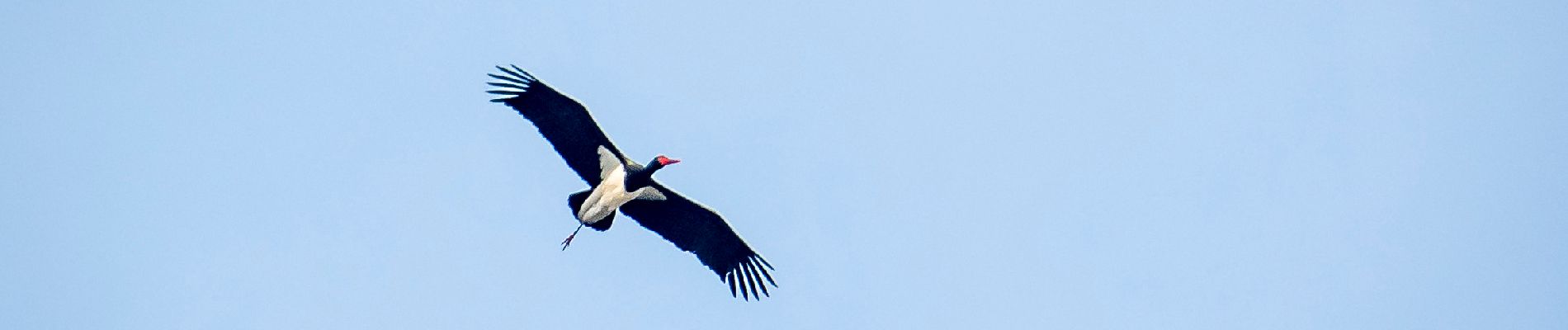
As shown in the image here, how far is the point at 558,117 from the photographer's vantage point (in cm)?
2448

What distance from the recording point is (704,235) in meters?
26.2

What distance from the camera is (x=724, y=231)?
26062 millimetres

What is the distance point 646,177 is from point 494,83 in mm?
2318

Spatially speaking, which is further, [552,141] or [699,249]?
[699,249]

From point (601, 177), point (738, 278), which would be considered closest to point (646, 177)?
point (601, 177)

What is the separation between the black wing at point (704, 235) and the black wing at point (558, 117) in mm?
1074

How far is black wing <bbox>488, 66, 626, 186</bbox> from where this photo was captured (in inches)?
953

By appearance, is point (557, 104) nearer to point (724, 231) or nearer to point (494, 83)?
point (494, 83)

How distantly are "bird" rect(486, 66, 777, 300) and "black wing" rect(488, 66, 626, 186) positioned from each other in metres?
0.01

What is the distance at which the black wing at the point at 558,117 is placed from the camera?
79.5 feet

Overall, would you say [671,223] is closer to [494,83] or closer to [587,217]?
[587,217]

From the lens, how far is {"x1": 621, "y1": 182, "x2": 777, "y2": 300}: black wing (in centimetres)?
2573

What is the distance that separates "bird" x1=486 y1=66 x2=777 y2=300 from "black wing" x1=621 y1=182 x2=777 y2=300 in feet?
0.04

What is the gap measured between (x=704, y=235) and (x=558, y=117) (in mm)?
2909
